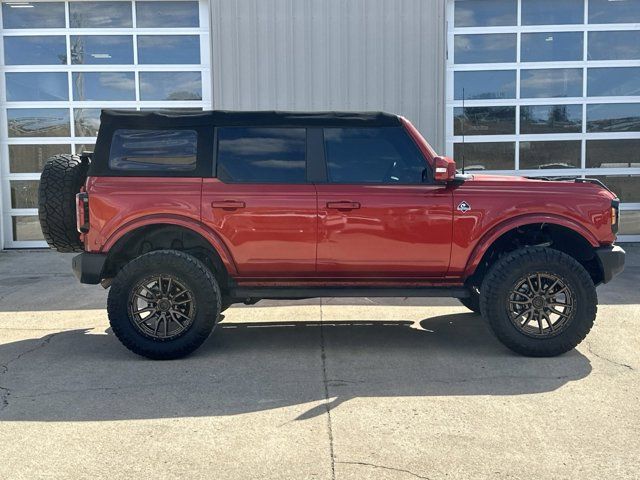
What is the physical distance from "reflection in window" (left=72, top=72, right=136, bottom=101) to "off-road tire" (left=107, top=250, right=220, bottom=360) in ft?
22.6

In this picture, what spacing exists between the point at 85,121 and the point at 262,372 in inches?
313

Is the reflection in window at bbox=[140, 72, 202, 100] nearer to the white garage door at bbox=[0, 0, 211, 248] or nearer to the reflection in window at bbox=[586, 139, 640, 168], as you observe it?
the white garage door at bbox=[0, 0, 211, 248]

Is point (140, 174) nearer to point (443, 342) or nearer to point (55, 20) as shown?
point (443, 342)

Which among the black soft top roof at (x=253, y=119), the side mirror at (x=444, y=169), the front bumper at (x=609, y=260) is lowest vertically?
the front bumper at (x=609, y=260)

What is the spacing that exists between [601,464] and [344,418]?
4.49 ft

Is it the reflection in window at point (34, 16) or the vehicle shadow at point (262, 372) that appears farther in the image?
the reflection in window at point (34, 16)

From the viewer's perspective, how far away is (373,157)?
4.93m

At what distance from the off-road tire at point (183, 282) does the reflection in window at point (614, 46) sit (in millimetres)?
8594

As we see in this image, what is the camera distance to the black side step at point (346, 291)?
15.9 feet

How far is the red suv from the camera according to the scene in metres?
4.69

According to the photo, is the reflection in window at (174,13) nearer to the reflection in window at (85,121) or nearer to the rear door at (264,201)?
the reflection in window at (85,121)

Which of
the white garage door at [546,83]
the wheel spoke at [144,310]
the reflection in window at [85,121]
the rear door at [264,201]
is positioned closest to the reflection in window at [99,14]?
the reflection in window at [85,121]

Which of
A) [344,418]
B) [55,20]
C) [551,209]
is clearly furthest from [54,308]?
[55,20]

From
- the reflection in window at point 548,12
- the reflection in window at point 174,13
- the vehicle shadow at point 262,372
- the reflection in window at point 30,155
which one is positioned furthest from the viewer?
the reflection in window at point 30,155
